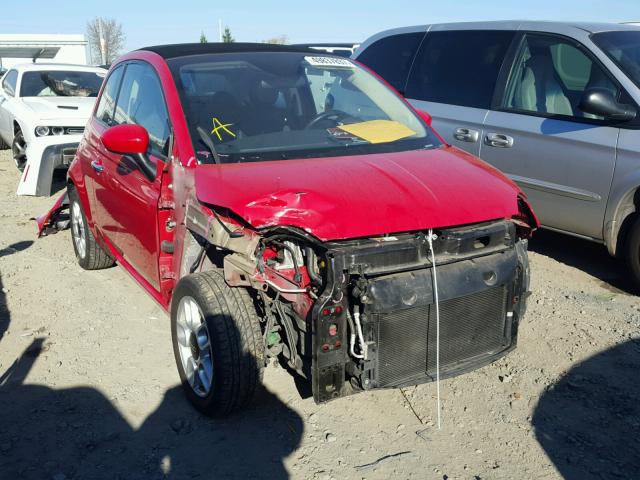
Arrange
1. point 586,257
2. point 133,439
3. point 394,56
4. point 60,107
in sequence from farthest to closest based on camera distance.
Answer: point 60,107, point 394,56, point 586,257, point 133,439

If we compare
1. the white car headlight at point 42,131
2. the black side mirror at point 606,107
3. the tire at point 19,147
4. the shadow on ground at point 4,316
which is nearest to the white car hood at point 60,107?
the white car headlight at point 42,131

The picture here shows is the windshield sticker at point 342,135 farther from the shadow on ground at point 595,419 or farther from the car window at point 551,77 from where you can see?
the car window at point 551,77

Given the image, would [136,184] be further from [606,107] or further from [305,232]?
[606,107]

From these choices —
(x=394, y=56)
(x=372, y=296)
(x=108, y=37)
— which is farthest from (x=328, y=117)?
(x=108, y=37)

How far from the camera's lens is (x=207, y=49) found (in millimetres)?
4082

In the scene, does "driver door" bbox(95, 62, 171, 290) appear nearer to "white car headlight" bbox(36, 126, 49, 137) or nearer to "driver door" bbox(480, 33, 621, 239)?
"driver door" bbox(480, 33, 621, 239)

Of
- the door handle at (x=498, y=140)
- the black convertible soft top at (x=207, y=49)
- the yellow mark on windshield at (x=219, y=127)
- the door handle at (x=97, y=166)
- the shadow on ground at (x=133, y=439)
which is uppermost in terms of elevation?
the black convertible soft top at (x=207, y=49)

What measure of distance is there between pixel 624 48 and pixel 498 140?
1159 mm

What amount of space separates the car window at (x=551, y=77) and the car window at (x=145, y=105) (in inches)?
119

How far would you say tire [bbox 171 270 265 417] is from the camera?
298 centimetres

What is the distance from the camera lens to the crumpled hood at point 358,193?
9.11 ft

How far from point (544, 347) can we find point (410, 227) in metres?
1.67

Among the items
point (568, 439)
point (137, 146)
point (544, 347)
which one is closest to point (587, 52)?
point (544, 347)

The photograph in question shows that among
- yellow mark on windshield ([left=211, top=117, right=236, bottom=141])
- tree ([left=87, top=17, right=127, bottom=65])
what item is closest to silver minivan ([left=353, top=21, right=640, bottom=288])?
yellow mark on windshield ([left=211, top=117, right=236, bottom=141])
